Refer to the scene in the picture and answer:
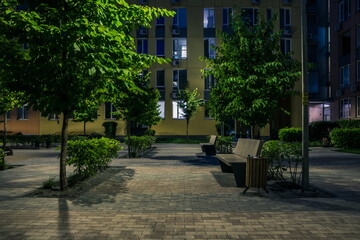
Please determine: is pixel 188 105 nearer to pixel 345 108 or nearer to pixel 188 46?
pixel 188 46

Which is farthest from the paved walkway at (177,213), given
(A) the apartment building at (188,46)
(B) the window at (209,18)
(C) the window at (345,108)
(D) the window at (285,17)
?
(D) the window at (285,17)

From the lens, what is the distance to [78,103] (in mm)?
7785

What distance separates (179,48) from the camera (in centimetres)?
4109

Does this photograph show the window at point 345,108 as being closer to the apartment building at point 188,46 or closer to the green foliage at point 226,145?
the apartment building at point 188,46

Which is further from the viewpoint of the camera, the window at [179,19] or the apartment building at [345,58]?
the window at [179,19]

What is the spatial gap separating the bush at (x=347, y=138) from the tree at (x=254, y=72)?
12350mm

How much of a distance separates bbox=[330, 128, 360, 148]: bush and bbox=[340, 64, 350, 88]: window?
1660 cm

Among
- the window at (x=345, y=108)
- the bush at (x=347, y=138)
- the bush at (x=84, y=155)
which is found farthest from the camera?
the window at (x=345, y=108)

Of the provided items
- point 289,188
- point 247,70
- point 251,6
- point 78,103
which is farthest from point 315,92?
point 78,103

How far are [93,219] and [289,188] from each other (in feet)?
16.4

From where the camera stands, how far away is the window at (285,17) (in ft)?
136

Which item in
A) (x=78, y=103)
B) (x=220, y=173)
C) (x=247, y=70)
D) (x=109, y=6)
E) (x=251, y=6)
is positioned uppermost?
(x=251, y=6)

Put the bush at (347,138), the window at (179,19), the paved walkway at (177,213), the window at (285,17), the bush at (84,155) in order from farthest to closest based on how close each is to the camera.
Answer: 1. the window at (285,17)
2. the window at (179,19)
3. the bush at (347,138)
4. the bush at (84,155)
5. the paved walkway at (177,213)

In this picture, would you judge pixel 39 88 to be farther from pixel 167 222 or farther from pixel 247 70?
pixel 247 70
